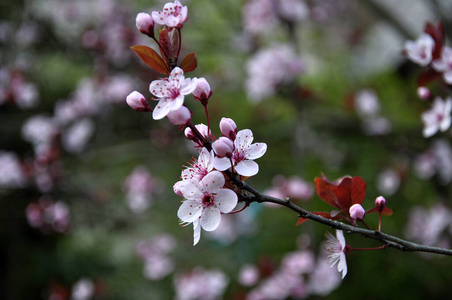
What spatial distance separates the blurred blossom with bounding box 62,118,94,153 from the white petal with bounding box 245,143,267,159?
2147 millimetres

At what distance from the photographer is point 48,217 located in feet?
7.32

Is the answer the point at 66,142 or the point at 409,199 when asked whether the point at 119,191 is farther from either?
the point at 409,199

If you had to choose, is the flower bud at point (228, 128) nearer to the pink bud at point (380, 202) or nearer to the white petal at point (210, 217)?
the white petal at point (210, 217)

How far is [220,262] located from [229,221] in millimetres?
506

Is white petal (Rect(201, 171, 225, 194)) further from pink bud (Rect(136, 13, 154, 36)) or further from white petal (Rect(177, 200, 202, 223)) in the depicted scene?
pink bud (Rect(136, 13, 154, 36))

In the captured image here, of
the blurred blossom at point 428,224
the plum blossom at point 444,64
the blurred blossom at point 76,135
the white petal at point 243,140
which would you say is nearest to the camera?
the white petal at point 243,140

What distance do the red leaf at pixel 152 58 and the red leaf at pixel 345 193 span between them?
41cm

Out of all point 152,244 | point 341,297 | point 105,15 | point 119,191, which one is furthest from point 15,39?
point 341,297

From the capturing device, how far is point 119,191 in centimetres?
356

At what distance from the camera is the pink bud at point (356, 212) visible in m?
0.68

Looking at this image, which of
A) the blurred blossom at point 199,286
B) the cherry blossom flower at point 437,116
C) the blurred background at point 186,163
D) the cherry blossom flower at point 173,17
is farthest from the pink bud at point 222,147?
the blurred blossom at point 199,286

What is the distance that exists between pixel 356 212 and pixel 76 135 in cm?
229

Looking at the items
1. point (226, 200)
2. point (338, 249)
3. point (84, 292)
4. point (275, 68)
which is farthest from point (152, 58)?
point (84, 292)

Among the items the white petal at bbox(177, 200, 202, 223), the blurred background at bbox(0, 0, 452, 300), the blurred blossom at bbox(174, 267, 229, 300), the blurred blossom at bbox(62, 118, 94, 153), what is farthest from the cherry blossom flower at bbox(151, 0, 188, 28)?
the blurred blossom at bbox(62, 118, 94, 153)
